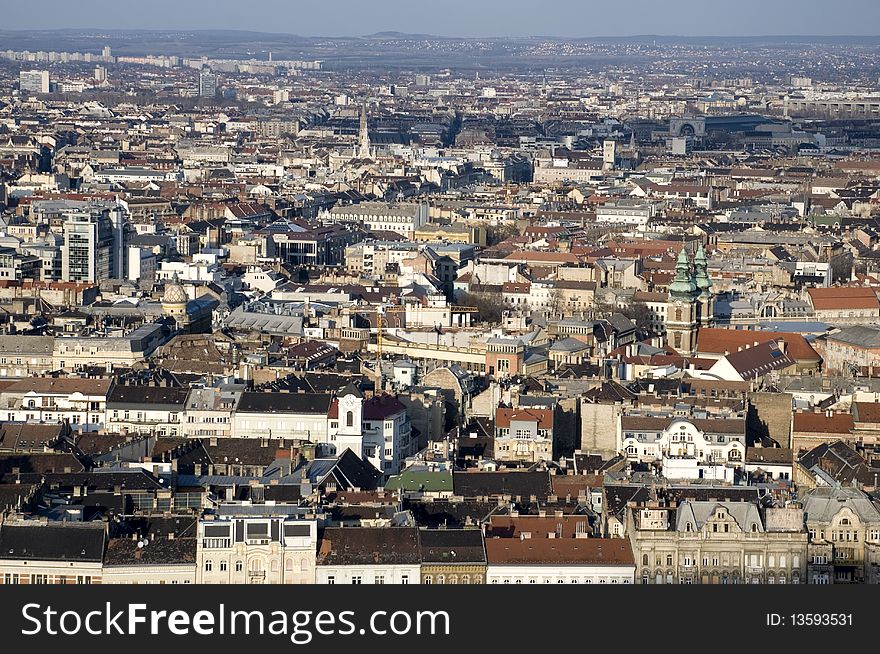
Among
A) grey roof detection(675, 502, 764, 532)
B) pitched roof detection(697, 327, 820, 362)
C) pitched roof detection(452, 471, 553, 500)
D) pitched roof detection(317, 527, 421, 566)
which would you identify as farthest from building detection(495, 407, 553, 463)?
pitched roof detection(697, 327, 820, 362)

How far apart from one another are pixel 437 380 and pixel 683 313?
29.8ft

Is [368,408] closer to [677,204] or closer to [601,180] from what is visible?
[677,204]

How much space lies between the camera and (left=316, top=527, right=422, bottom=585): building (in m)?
26.9

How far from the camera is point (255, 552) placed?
26.9m

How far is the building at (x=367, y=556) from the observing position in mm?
26938

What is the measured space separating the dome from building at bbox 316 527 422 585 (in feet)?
79.3

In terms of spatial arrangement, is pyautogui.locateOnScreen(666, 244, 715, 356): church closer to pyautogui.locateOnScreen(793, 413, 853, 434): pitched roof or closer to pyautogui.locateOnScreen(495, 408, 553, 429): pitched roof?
pyautogui.locateOnScreen(793, 413, 853, 434): pitched roof

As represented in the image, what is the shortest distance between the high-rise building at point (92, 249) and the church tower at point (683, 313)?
16.1m

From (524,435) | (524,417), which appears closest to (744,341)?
(524,417)

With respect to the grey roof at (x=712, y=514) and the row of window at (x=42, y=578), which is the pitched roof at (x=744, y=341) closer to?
the grey roof at (x=712, y=514)

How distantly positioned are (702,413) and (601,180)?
67.5 metres

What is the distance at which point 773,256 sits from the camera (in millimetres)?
67438

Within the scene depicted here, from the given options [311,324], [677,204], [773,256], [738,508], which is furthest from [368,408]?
[677,204]

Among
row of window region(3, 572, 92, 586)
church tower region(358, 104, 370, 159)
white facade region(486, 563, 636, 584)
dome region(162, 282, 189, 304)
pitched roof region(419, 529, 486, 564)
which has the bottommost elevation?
church tower region(358, 104, 370, 159)
